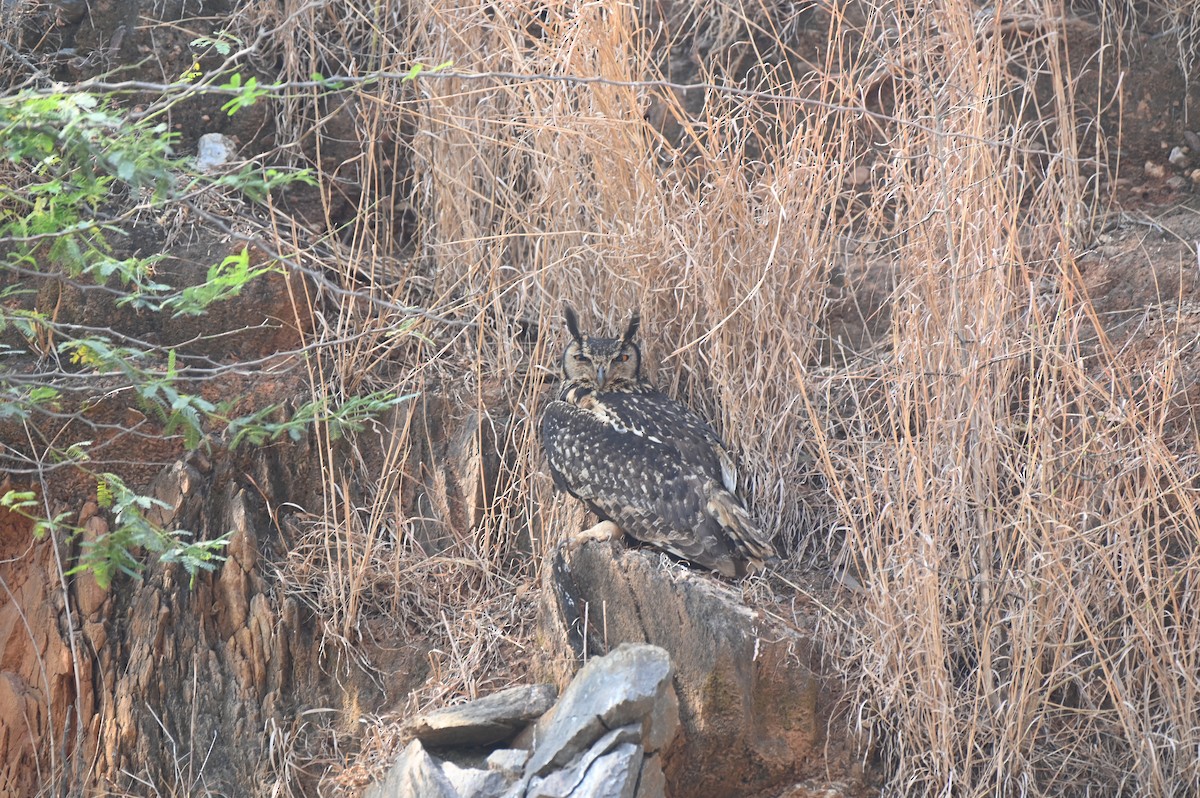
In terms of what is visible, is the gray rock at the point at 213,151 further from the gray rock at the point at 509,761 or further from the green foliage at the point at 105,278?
the gray rock at the point at 509,761

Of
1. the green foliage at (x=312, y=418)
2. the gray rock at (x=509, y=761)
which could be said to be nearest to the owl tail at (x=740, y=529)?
the gray rock at (x=509, y=761)

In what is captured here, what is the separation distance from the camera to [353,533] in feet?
13.7

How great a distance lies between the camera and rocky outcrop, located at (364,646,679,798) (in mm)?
3119

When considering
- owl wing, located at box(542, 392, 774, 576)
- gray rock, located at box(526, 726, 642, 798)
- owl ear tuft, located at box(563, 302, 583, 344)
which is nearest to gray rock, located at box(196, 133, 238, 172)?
owl ear tuft, located at box(563, 302, 583, 344)

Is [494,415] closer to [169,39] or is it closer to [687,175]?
[687,175]

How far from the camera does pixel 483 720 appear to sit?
3.41 meters

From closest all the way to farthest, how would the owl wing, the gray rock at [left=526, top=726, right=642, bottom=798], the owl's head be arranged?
the gray rock at [left=526, top=726, right=642, bottom=798], the owl wing, the owl's head

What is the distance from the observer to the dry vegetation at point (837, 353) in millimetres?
3150

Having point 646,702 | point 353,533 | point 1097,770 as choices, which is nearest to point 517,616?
point 353,533

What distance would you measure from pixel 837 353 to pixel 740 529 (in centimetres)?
106

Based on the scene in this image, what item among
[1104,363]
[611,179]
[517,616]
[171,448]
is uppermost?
[611,179]

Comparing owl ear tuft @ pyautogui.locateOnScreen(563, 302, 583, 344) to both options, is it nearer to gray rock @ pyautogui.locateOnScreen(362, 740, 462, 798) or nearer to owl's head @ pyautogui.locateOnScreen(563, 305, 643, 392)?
owl's head @ pyautogui.locateOnScreen(563, 305, 643, 392)

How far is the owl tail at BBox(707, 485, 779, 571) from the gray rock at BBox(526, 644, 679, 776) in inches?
15.4

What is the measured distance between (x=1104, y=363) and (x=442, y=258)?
2193mm
